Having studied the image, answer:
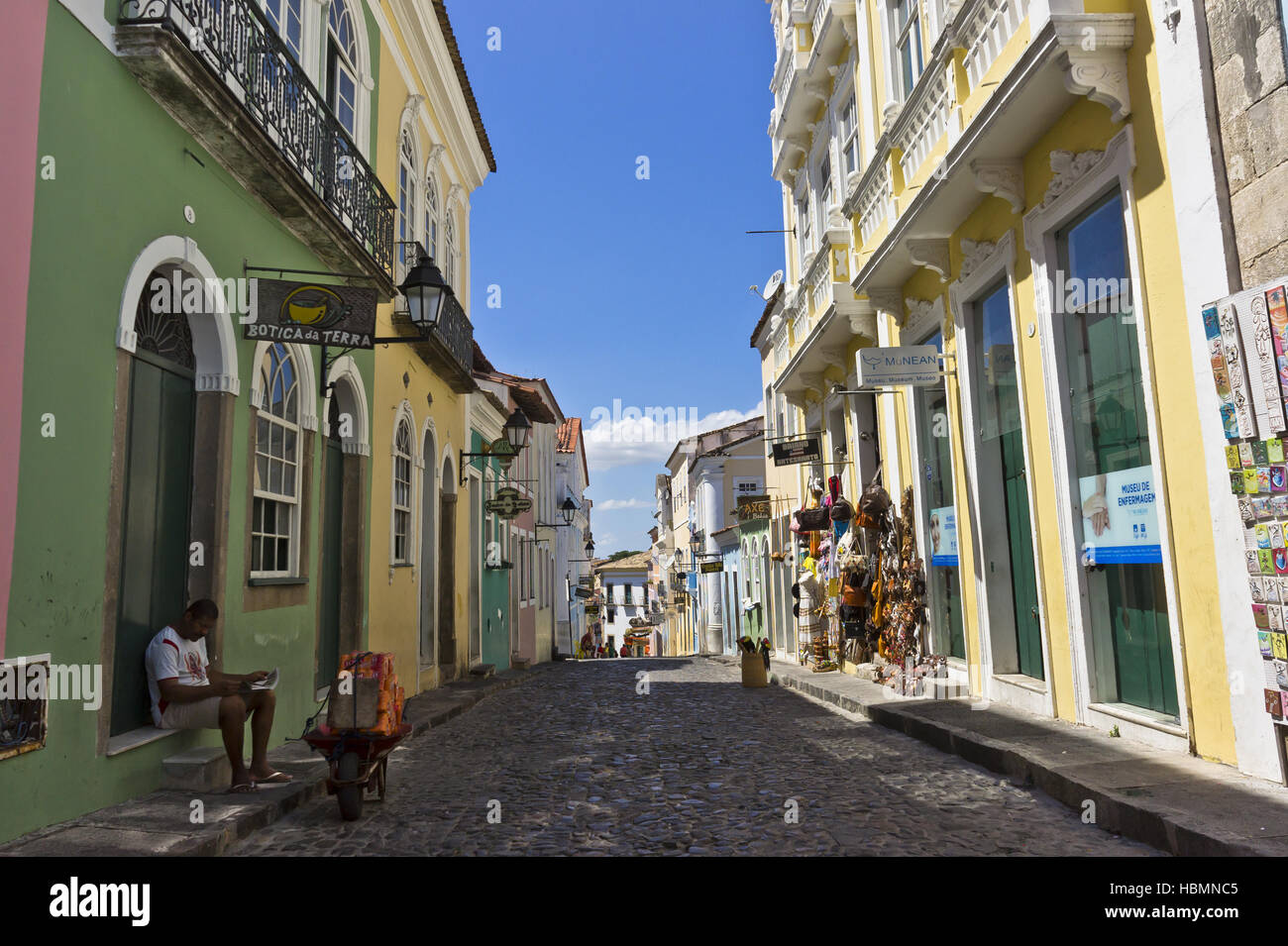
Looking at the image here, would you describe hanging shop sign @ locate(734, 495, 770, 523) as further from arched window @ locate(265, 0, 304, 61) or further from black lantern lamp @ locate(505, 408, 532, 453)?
arched window @ locate(265, 0, 304, 61)

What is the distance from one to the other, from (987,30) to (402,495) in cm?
848

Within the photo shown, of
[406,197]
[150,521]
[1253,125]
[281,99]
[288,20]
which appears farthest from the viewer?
[406,197]

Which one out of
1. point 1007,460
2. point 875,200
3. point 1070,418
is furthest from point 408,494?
point 1070,418

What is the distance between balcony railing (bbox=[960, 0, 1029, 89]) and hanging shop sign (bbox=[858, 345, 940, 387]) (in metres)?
2.68

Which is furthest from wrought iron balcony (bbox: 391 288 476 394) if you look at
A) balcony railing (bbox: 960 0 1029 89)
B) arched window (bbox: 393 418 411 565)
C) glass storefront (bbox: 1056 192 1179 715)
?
glass storefront (bbox: 1056 192 1179 715)

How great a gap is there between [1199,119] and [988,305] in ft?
12.3

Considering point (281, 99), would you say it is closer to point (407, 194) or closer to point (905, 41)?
point (407, 194)

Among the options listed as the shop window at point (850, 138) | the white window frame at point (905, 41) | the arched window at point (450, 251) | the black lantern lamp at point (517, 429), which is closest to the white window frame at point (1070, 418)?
the white window frame at point (905, 41)

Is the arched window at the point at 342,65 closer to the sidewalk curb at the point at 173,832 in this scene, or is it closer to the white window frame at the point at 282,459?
the white window frame at the point at 282,459

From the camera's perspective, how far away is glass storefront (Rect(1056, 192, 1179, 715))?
6402 mm

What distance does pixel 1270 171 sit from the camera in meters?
4.93

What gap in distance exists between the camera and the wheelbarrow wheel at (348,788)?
17.9ft

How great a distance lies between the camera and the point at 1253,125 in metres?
5.06

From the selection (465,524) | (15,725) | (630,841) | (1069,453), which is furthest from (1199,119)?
(465,524)
